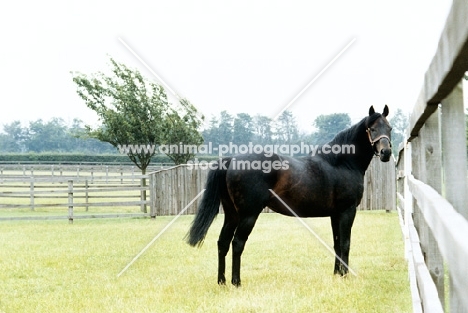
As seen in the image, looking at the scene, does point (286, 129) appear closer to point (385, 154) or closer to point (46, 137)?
point (385, 154)

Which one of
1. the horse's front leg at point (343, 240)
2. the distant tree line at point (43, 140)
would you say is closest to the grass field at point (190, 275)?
the horse's front leg at point (343, 240)

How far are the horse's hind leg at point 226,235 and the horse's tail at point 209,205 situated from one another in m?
0.21

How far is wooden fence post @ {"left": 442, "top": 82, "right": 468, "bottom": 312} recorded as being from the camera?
1776mm

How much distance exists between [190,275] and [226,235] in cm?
100

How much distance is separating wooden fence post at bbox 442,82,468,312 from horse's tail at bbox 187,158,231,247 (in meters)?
4.28

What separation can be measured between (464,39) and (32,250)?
986cm

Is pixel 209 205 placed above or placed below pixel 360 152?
below

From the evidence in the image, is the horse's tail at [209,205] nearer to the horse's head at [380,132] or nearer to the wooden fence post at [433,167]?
the horse's head at [380,132]

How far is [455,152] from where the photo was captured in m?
1.84

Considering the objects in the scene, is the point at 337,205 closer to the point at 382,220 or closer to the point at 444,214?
the point at 444,214

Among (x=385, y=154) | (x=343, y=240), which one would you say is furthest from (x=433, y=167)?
(x=343, y=240)

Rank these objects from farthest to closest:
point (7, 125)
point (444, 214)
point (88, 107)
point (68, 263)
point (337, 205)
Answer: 1. point (7, 125)
2. point (88, 107)
3. point (68, 263)
4. point (337, 205)
5. point (444, 214)

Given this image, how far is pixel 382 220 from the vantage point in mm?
14602

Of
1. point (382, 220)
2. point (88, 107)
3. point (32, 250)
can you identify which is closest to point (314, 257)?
point (32, 250)
